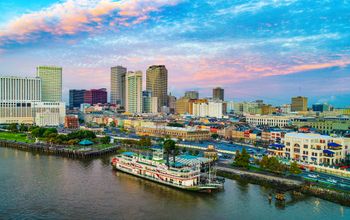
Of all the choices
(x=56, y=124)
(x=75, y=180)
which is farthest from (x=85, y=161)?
(x=56, y=124)

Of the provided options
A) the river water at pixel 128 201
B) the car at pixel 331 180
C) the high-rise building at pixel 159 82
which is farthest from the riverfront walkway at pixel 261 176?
the high-rise building at pixel 159 82

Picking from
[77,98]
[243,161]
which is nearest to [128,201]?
[243,161]

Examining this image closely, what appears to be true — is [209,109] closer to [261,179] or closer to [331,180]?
[261,179]

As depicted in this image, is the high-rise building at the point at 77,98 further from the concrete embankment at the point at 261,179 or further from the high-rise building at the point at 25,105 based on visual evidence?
the concrete embankment at the point at 261,179

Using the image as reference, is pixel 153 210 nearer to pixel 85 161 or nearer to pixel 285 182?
pixel 285 182

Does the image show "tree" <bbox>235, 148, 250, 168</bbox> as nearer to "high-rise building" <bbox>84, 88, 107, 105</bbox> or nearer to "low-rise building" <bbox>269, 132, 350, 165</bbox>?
"low-rise building" <bbox>269, 132, 350, 165</bbox>

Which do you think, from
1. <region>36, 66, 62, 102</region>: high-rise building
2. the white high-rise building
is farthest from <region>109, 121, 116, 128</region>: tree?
the white high-rise building

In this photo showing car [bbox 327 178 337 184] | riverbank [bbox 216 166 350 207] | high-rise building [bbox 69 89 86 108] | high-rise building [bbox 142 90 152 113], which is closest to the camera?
riverbank [bbox 216 166 350 207]
